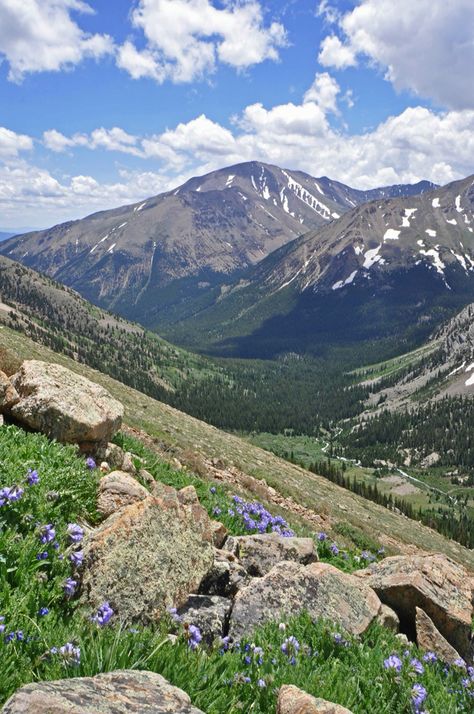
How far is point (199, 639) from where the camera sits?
554 cm

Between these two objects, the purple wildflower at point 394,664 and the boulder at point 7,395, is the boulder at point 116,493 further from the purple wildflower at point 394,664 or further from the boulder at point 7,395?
the purple wildflower at point 394,664

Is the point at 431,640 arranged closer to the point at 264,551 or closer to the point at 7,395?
the point at 264,551

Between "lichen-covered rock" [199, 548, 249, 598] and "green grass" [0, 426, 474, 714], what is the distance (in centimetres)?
117

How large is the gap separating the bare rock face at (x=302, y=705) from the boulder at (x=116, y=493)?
186 inches

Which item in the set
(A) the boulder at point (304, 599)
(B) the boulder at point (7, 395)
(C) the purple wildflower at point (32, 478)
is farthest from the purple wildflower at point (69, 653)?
(B) the boulder at point (7, 395)

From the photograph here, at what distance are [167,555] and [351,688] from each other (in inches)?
114

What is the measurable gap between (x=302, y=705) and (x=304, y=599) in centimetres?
289

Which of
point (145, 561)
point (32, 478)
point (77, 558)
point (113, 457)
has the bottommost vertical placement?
point (113, 457)

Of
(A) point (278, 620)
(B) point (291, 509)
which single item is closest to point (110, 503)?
(A) point (278, 620)

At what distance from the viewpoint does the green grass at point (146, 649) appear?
14.8 feet

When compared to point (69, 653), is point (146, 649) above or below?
below

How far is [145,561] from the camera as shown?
6.48 metres

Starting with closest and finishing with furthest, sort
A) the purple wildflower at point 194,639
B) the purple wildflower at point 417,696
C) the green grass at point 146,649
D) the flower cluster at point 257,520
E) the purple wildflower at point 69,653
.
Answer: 1. the purple wildflower at point 69,653
2. the green grass at point 146,649
3. the purple wildflower at point 194,639
4. the purple wildflower at point 417,696
5. the flower cluster at point 257,520

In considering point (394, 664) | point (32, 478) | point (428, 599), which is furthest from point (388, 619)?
point (32, 478)
